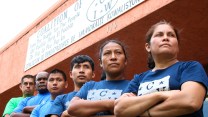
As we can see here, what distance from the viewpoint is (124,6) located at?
4520 millimetres

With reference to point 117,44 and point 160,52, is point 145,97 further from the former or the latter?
point 117,44

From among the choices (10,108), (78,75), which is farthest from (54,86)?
(10,108)

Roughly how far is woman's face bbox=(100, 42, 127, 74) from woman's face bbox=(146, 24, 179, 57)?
39cm

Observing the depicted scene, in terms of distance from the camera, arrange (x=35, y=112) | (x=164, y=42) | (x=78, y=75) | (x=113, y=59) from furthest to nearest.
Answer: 1. (x=35, y=112)
2. (x=78, y=75)
3. (x=113, y=59)
4. (x=164, y=42)

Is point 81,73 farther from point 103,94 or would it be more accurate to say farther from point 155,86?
point 155,86

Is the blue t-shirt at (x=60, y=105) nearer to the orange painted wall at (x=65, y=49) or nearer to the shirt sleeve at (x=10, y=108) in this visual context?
the orange painted wall at (x=65, y=49)

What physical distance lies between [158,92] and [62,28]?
4303 mm

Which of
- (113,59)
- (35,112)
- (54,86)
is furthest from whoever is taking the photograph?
(54,86)

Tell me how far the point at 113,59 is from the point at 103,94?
0.32m

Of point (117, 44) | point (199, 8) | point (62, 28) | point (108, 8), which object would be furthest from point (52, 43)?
point (117, 44)

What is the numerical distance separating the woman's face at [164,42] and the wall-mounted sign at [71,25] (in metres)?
1.99

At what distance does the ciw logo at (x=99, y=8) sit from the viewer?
4.82 meters

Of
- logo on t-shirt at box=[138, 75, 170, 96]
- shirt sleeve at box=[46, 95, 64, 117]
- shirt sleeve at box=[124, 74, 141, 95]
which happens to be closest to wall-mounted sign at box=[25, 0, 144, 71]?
shirt sleeve at box=[46, 95, 64, 117]

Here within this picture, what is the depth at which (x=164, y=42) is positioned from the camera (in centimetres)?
222
